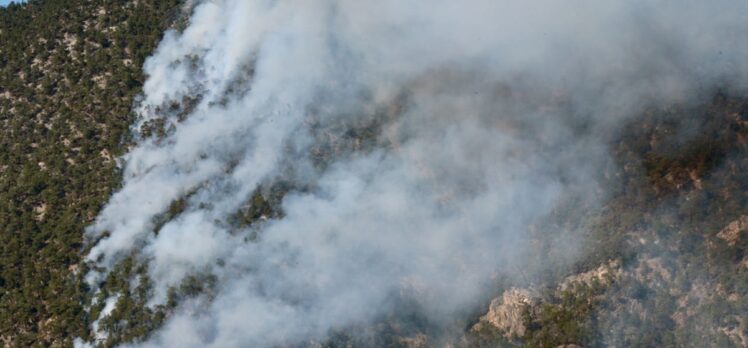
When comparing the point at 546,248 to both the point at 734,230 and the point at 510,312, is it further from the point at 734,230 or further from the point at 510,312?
the point at 734,230

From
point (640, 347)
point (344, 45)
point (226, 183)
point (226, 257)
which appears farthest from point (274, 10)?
point (640, 347)

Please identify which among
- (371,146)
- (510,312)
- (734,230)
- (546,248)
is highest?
(371,146)

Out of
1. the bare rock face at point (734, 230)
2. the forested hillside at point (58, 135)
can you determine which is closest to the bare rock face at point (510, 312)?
the bare rock face at point (734, 230)

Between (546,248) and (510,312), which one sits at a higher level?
(546,248)

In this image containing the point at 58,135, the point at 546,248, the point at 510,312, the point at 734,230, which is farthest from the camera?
the point at 58,135

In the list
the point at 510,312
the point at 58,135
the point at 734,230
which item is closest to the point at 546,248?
the point at 510,312

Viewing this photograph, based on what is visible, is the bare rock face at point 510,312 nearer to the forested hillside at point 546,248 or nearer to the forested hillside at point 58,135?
the forested hillside at point 546,248
